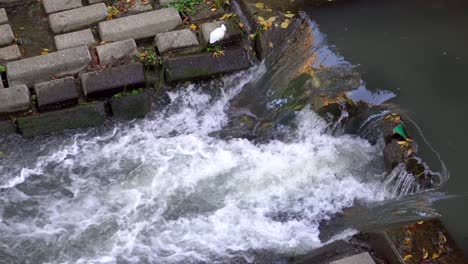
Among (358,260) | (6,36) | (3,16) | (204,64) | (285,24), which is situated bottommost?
(358,260)

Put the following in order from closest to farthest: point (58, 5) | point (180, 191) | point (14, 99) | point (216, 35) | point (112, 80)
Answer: point (180, 191) → point (14, 99) → point (112, 80) → point (216, 35) → point (58, 5)

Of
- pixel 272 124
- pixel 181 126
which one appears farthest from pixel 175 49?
pixel 272 124

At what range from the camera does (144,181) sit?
518 cm

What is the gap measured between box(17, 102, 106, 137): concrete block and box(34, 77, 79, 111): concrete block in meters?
0.10

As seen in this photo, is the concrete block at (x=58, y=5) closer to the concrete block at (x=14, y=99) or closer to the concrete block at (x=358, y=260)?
the concrete block at (x=14, y=99)

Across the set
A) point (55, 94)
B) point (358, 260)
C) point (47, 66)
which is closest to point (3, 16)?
point (47, 66)

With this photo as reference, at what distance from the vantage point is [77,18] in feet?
20.2

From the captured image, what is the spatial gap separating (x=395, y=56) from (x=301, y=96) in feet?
4.22

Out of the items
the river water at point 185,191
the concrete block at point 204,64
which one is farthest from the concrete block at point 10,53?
the concrete block at point 204,64

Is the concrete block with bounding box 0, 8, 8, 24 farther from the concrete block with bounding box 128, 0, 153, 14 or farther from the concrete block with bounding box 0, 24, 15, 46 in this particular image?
the concrete block with bounding box 128, 0, 153, 14

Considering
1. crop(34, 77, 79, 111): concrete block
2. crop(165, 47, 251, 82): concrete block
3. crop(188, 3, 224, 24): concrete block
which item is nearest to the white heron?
crop(165, 47, 251, 82): concrete block

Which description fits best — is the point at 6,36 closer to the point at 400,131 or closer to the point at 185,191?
the point at 185,191

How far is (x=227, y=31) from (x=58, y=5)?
212cm

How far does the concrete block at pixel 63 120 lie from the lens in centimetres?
536
